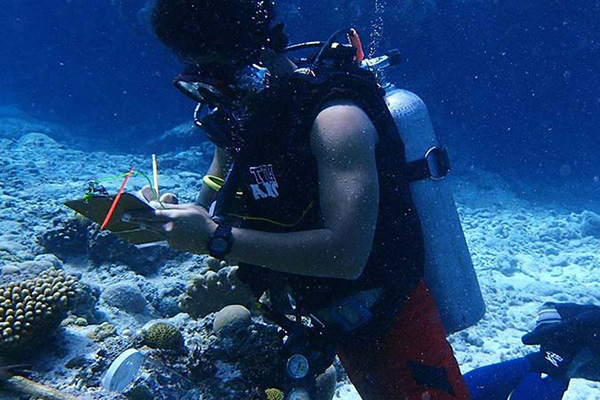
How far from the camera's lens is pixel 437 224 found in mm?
2416

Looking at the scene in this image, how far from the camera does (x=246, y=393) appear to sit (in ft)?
8.50

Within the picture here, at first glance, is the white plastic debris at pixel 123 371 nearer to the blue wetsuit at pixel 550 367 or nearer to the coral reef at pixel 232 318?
the coral reef at pixel 232 318

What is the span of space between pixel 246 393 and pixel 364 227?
1.55 meters

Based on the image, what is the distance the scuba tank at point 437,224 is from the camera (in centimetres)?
237

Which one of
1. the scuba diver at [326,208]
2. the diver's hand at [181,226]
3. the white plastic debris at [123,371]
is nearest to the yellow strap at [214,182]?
the scuba diver at [326,208]

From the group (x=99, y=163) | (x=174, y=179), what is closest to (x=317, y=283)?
(x=174, y=179)

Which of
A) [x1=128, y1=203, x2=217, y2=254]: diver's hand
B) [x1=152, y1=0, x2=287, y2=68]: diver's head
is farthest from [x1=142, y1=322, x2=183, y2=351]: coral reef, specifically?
[x1=152, y1=0, x2=287, y2=68]: diver's head

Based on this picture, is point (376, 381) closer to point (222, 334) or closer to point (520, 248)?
point (222, 334)

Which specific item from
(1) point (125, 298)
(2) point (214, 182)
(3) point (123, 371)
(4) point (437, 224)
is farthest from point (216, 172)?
(1) point (125, 298)

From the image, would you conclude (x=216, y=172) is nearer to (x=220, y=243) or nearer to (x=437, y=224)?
(x=220, y=243)

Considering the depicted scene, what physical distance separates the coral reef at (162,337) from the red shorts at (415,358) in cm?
129

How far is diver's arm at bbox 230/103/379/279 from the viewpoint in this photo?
1728mm

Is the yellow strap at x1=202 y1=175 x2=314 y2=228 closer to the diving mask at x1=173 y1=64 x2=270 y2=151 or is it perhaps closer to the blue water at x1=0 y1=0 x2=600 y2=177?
the diving mask at x1=173 y1=64 x2=270 y2=151

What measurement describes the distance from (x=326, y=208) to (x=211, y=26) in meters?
1.01
